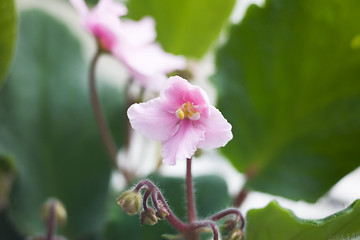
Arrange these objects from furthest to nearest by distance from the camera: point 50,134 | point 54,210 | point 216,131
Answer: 1. point 50,134
2. point 54,210
3. point 216,131

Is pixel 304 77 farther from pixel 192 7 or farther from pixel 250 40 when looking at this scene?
pixel 192 7

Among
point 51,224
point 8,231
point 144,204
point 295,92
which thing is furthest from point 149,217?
point 8,231

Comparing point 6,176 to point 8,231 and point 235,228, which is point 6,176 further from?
point 235,228

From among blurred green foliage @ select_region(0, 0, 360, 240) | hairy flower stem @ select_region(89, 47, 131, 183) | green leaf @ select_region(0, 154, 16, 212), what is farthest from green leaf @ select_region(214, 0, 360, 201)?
green leaf @ select_region(0, 154, 16, 212)

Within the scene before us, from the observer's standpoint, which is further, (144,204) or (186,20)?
(186,20)

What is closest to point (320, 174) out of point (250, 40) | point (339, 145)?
point (339, 145)

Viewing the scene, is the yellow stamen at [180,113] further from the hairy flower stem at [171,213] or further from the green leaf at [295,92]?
the green leaf at [295,92]

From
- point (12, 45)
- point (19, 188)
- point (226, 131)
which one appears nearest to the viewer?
point (226, 131)
